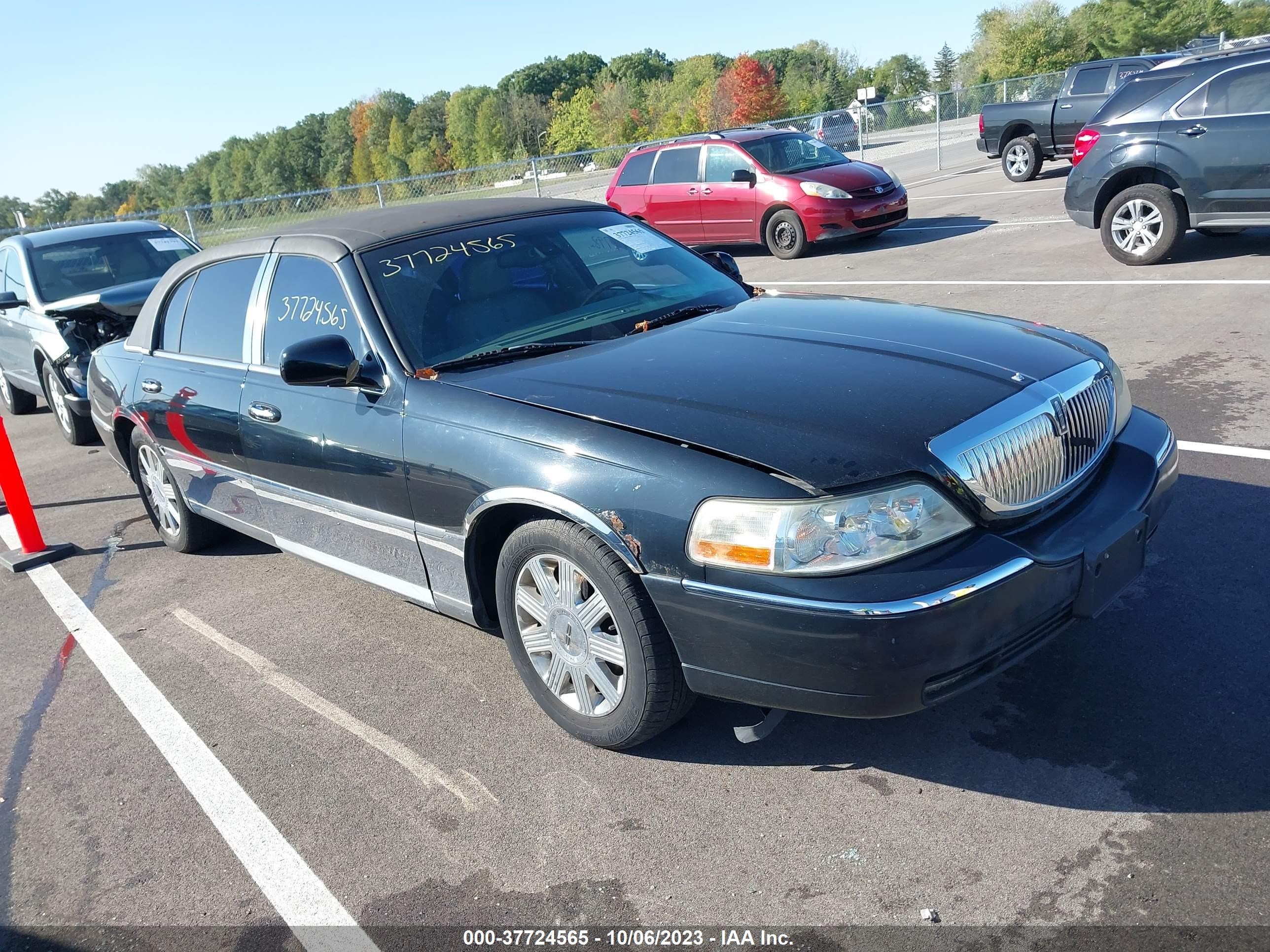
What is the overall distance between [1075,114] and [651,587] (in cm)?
1700

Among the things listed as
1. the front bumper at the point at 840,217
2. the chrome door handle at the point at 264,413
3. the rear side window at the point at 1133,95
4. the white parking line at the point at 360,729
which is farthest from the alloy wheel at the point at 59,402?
the rear side window at the point at 1133,95

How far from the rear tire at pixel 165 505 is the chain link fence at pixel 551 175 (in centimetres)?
1098

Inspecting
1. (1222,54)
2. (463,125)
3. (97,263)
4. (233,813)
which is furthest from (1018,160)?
(463,125)

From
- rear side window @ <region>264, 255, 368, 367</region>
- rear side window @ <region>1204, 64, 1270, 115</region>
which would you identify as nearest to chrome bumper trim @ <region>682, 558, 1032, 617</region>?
rear side window @ <region>264, 255, 368, 367</region>

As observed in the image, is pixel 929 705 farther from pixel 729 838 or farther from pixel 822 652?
pixel 729 838

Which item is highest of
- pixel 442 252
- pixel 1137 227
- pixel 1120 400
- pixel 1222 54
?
pixel 1222 54

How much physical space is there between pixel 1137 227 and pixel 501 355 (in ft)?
26.9

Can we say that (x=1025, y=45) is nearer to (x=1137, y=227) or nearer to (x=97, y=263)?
(x=1137, y=227)

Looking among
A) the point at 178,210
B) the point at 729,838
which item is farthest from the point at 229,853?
the point at 178,210

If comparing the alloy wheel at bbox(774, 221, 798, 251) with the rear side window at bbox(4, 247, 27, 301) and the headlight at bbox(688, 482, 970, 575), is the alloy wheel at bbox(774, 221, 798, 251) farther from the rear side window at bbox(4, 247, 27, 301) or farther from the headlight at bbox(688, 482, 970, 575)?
the headlight at bbox(688, 482, 970, 575)

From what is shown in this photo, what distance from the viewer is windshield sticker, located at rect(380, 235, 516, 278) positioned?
13.0 feet

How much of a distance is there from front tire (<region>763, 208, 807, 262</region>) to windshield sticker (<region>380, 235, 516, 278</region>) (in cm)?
998

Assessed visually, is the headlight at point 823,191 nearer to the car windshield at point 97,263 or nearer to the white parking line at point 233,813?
the car windshield at point 97,263

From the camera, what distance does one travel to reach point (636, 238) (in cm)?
461
